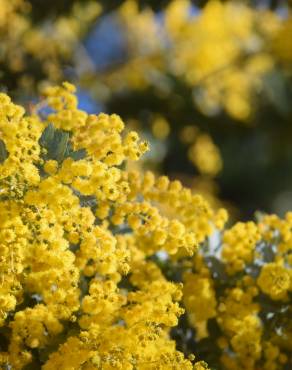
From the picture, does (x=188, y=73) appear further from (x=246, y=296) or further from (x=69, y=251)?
(x=69, y=251)

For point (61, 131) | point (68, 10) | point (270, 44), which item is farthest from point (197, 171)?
point (61, 131)

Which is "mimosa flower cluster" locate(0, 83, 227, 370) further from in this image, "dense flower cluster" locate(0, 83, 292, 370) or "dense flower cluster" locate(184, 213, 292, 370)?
"dense flower cluster" locate(184, 213, 292, 370)

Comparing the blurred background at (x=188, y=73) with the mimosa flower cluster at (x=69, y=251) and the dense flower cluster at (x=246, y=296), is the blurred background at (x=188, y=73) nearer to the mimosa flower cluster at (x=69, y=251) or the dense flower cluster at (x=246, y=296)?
the dense flower cluster at (x=246, y=296)

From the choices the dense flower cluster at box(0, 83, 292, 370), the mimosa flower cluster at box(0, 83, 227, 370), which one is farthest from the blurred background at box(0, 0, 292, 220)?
the mimosa flower cluster at box(0, 83, 227, 370)

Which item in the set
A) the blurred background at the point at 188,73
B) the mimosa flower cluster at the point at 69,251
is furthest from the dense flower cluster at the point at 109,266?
the blurred background at the point at 188,73

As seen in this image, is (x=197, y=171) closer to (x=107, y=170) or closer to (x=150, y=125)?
(x=150, y=125)

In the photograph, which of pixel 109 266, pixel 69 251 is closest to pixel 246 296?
pixel 109 266
